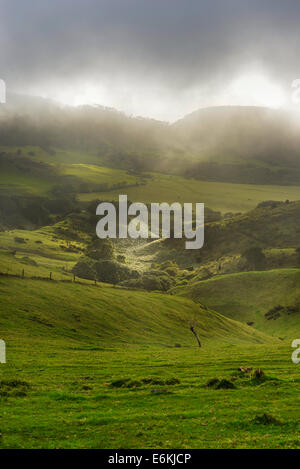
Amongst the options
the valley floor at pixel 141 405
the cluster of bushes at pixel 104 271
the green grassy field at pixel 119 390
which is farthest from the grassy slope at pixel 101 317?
the cluster of bushes at pixel 104 271

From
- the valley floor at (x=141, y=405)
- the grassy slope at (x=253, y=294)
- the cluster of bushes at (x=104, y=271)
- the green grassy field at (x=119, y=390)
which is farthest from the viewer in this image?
the cluster of bushes at (x=104, y=271)

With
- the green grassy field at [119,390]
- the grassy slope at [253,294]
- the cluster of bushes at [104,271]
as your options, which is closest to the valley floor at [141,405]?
the green grassy field at [119,390]

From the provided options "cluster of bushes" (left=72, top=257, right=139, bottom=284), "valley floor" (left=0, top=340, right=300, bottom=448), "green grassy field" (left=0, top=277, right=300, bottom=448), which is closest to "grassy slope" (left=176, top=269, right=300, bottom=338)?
"cluster of bushes" (left=72, top=257, right=139, bottom=284)

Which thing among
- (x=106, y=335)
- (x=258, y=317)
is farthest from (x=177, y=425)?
(x=258, y=317)

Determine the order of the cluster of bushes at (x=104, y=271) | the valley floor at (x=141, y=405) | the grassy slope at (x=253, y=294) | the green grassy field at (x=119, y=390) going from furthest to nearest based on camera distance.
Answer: the cluster of bushes at (x=104, y=271)
the grassy slope at (x=253, y=294)
the green grassy field at (x=119, y=390)
the valley floor at (x=141, y=405)

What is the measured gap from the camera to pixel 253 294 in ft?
461

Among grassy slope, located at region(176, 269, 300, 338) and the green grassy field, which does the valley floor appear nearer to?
the green grassy field

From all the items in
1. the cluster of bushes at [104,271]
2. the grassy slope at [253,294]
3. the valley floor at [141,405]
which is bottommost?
the valley floor at [141,405]

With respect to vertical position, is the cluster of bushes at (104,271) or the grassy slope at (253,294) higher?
the cluster of bushes at (104,271)

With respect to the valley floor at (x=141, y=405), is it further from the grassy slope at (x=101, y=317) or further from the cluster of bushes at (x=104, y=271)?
the cluster of bushes at (x=104, y=271)

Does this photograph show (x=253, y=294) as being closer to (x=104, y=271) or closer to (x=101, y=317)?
(x=104, y=271)

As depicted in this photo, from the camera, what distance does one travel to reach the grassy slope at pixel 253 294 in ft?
399

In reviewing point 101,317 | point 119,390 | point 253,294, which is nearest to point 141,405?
point 119,390

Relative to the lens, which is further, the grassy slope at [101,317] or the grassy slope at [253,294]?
the grassy slope at [253,294]
